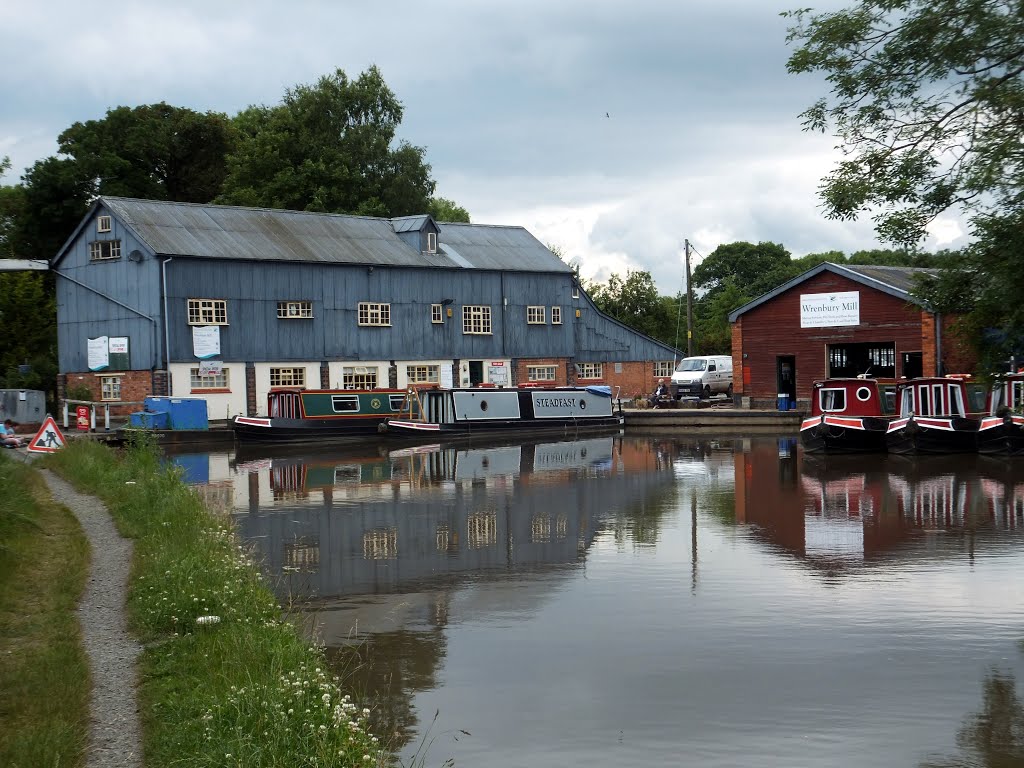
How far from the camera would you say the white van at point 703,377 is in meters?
49.2

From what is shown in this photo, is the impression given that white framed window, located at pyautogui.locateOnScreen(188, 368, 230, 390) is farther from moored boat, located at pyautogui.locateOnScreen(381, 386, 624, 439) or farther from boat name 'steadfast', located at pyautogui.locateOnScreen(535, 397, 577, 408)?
boat name 'steadfast', located at pyautogui.locateOnScreen(535, 397, 577, 408)

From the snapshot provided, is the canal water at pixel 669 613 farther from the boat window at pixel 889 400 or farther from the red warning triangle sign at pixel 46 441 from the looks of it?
the boat window at pixel 889 400

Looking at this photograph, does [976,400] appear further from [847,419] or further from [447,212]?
[447,212]

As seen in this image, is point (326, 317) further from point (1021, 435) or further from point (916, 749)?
point (916, 749)

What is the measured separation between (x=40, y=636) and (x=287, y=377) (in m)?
33.4

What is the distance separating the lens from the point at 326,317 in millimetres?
43969

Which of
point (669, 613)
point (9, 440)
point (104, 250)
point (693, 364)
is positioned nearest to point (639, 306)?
point (693, 364)

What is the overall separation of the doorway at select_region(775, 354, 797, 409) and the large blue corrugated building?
446 inches

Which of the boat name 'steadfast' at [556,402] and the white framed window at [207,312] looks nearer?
the white framed window at [207,312]

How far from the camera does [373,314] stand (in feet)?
149

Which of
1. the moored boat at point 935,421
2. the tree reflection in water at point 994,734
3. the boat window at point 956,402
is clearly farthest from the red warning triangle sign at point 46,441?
the boat window at point 956,402

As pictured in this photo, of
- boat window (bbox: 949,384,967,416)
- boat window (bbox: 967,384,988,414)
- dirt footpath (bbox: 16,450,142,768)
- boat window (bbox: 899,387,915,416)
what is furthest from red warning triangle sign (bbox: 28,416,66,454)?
boat window (bbox: 967,384,988,414)

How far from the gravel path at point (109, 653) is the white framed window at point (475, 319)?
33.2m

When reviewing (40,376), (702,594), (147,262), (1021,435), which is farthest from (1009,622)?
(40,376)
